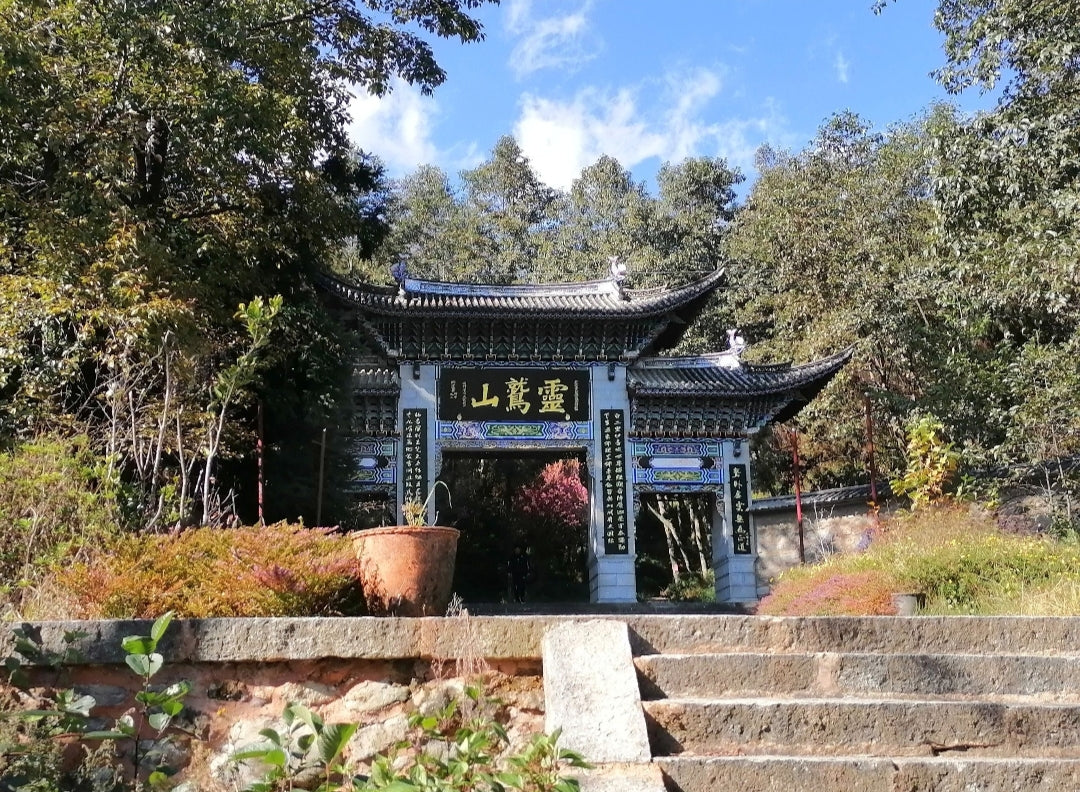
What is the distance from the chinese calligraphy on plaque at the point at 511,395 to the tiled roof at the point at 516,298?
3.75 feet

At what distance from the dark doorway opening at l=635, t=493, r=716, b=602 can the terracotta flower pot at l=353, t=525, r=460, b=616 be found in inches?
757

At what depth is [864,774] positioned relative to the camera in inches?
128

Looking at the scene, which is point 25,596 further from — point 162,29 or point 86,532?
point 162,29

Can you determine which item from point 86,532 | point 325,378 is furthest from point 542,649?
point 325,378

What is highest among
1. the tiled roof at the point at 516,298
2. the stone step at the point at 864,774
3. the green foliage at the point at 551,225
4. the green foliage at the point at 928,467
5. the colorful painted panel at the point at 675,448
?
the green foliage at the point at 551,225

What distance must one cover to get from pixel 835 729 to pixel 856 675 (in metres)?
0.43

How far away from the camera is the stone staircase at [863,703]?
10.7 feet

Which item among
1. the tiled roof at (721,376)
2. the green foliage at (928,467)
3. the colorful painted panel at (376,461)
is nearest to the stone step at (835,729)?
the green foliage at (928,467)

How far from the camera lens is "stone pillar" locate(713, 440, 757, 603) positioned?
17203mm

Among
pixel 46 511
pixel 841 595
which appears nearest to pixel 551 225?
pixel 841 595

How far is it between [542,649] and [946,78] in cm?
1055

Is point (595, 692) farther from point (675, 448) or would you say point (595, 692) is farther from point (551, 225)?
point (551, 225)

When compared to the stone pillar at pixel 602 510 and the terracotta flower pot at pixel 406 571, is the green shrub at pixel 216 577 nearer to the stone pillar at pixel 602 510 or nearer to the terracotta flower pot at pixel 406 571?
the terracotta flower pot at pixel 406 571

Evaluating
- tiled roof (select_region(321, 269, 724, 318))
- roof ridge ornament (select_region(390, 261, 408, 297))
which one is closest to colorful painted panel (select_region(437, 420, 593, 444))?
tiled roof (select_region(321, 269, 724, 318))
